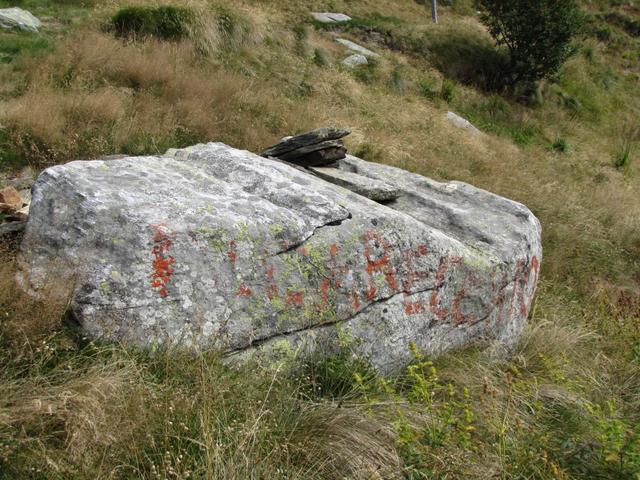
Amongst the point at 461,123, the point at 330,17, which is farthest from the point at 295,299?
the point at 330,17

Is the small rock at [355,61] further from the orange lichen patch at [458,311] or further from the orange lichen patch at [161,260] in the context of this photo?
the orange lichen patch at [161,260]

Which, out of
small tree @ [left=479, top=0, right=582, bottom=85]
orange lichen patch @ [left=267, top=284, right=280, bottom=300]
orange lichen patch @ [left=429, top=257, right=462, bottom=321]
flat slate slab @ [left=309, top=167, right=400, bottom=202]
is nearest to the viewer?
orange lichen patch @ [left=267, top=284, right=280, bottom=300]

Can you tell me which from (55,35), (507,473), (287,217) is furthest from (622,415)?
(55,35)

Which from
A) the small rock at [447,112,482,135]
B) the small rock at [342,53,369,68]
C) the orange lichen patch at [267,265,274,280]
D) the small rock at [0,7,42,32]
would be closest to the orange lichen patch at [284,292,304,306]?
the orange lichen patch at [267,265,274,280]

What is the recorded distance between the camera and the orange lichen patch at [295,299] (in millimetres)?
3869

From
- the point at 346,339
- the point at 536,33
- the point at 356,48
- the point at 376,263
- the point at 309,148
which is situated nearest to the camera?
the point at 346,339

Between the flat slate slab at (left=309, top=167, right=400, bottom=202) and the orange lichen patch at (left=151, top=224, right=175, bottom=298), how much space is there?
2.32 metres

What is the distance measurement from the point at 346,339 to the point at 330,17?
17.6 metres

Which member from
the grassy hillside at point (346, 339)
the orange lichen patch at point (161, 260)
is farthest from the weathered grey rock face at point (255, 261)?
the grassy hillside at point (346, 339)

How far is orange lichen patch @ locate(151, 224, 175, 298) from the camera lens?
3477mm

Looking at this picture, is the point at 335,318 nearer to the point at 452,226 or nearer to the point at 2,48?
the point at 452,226

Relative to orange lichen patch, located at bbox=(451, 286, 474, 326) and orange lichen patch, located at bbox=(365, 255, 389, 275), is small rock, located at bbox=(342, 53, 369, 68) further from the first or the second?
orange lichen patch, located at bbox=(365, 255, 389, 275)

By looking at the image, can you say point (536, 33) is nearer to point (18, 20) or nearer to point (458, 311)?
point (18, 20)

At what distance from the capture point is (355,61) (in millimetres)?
15789
